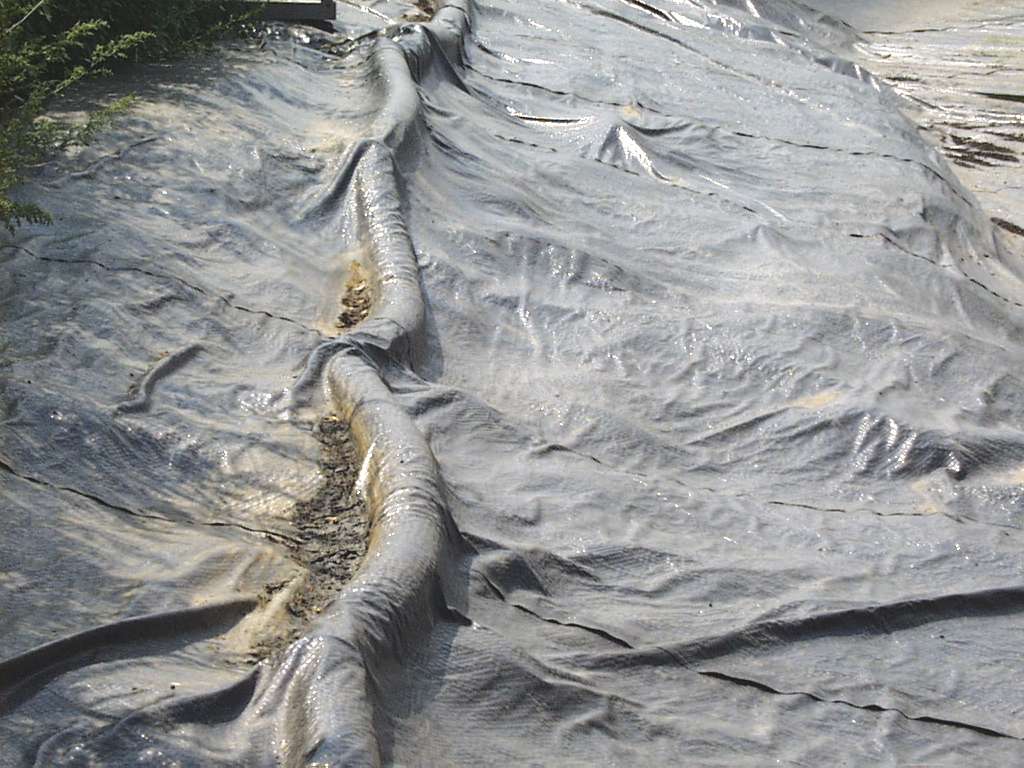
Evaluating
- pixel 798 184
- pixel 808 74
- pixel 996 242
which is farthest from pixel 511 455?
pixel 808 74

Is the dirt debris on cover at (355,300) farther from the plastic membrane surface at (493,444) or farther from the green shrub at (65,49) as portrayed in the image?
the green shrub at (65,49)

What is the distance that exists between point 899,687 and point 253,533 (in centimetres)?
154

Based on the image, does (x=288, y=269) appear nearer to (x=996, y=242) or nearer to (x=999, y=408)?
(x=999, y=408)

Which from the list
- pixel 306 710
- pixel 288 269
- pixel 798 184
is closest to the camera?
pixel 306 710

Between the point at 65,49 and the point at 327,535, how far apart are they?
2.97 meters

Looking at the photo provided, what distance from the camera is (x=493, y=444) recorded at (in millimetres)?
3314

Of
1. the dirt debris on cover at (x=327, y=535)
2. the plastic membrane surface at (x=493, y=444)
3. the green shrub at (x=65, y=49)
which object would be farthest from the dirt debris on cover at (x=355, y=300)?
the green shrub at (x=65, y=49)

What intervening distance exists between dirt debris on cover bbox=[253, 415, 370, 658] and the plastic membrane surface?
38 millimetres

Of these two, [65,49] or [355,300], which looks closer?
[355,300]

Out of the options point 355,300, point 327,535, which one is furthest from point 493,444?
point 355,300

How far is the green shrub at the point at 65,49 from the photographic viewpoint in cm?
365

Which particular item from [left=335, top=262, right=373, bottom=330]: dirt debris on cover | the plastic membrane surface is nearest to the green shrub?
the plastic membrane surface

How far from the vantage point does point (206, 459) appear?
9.81ft

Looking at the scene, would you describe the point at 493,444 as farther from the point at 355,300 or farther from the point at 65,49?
the point at 65,49
